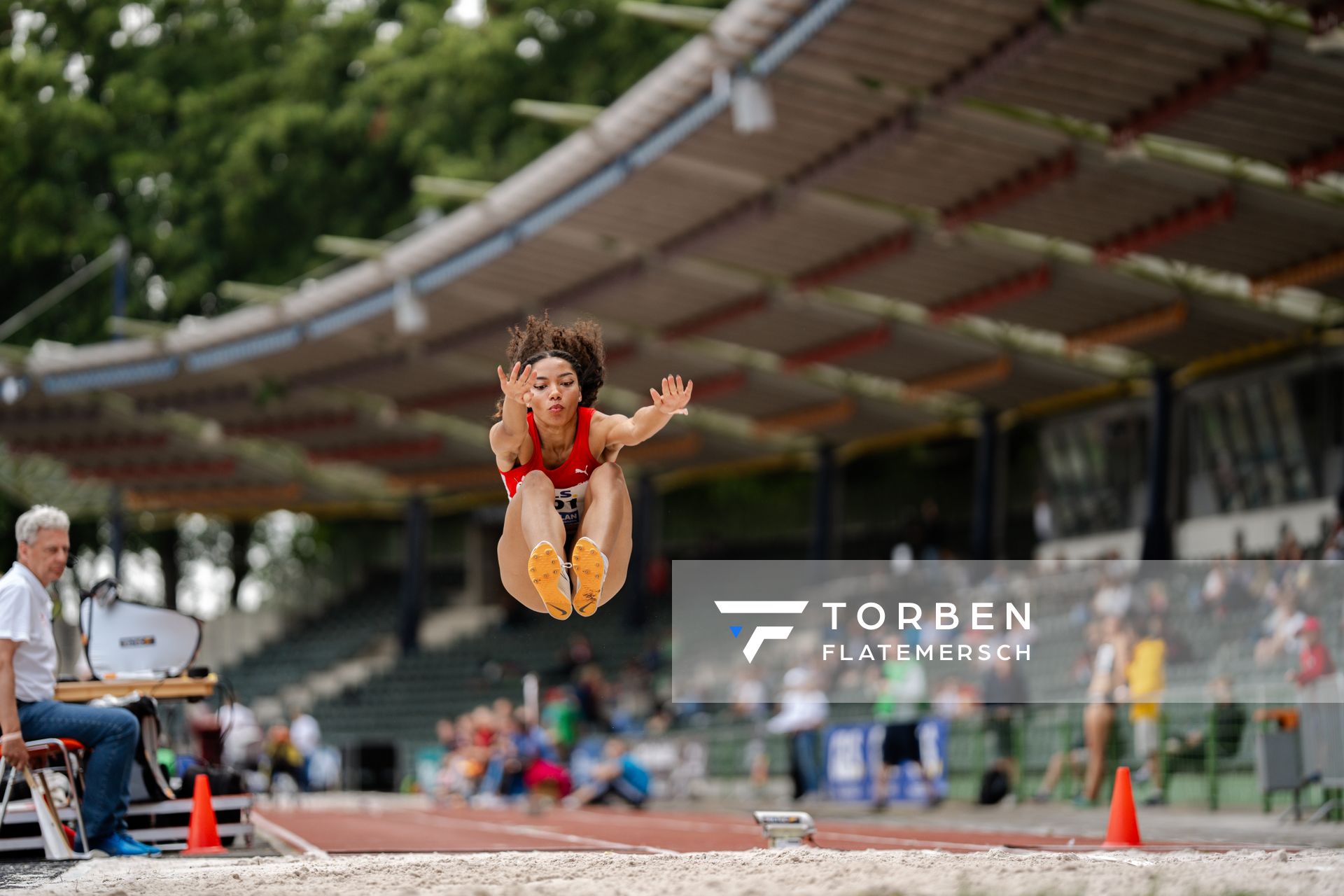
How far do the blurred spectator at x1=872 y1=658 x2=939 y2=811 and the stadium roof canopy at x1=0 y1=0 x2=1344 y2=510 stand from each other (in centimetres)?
520

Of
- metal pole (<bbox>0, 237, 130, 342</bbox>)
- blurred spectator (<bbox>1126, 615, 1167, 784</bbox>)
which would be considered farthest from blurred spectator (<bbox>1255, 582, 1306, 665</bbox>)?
metal pole (<bbox>0, 237, 130, 342</bbox>)

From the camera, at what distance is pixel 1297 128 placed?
17.2 m

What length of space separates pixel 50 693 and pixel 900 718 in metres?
11.4

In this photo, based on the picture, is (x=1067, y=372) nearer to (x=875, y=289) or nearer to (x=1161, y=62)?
(x=875, y=289)

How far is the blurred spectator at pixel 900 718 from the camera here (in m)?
19.3

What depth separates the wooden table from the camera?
36.2 feet

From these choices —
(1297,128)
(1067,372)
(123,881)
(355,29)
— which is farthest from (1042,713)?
(355,29)

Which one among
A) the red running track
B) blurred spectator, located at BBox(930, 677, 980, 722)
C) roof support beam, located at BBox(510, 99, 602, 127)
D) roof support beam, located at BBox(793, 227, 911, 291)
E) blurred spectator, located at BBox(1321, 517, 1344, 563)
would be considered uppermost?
roof support beam, located at BBox(510, 99, 602, 127)

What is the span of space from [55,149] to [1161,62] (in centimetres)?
3282

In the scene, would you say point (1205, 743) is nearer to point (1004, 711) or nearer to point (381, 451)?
point (1004, 711)

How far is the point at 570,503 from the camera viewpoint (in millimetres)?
9633

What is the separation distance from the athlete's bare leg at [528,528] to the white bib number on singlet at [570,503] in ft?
0.29

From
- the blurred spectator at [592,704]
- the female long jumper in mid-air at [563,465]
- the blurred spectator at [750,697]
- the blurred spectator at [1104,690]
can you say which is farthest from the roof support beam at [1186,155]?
the blurred spectator at [592,704]

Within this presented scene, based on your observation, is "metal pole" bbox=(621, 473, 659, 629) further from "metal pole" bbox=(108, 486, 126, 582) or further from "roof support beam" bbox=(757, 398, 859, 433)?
"metal pole" bbox=(108, 486, 126, 582)
